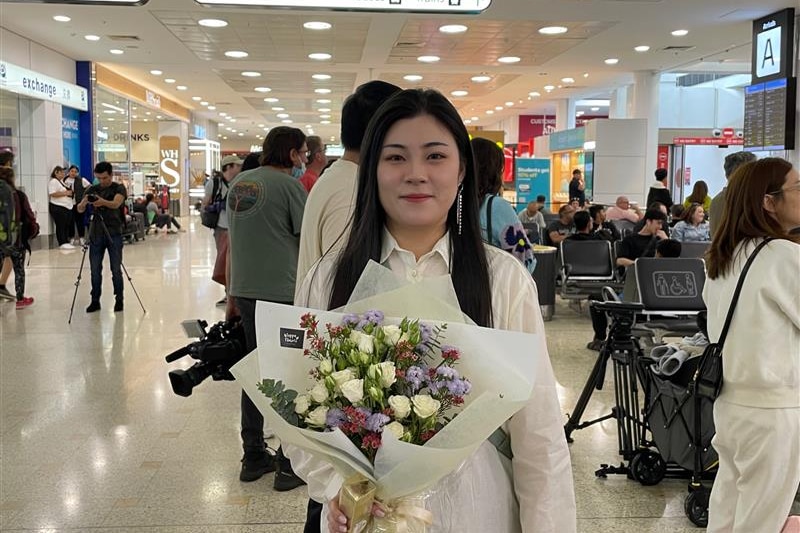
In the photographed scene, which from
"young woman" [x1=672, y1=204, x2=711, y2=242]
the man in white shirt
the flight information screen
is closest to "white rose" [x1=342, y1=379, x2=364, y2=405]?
the man in white shirt

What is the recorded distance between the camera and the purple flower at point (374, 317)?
48.8 inches

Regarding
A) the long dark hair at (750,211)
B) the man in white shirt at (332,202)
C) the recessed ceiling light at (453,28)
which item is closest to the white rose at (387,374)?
the man in white shirt at (332,202)

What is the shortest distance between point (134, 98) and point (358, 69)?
8030 mm

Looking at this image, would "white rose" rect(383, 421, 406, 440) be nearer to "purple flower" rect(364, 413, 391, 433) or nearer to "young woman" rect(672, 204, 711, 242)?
"purple flower" rect(364, 413, 391, 433)

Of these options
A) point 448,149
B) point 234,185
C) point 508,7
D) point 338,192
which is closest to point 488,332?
point 448,149

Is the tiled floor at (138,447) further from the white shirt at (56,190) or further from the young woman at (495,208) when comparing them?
the white shirt at (56,190)

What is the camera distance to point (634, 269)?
18.0 ft

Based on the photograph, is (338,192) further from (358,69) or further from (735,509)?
(358,69)

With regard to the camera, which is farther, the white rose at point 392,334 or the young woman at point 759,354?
the young woman at point 759,354

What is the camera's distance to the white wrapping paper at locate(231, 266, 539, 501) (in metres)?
1.14

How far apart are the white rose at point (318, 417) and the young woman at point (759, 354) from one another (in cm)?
184

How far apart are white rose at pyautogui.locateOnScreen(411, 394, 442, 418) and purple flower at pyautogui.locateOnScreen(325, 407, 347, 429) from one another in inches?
4.5

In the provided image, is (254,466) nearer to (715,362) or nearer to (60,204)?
(715,362)

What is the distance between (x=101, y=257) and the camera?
27.7 feet
